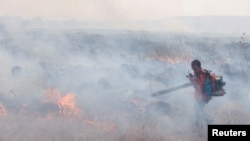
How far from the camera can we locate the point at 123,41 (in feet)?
82.9

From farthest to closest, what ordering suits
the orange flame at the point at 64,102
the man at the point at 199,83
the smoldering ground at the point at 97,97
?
the orange flame at the point at 64,102 < the smoldering ground at the point at 97,97 < the man at the point at 199,83

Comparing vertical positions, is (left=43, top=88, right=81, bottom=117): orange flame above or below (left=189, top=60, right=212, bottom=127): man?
below

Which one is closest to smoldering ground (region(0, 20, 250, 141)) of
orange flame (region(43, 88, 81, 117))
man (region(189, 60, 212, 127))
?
orange flame (region(43, 88, 81, 117))

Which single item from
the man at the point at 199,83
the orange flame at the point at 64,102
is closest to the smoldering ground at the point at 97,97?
the orange flame at the point at 64,102

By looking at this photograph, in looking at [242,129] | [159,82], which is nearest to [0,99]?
[159,82]

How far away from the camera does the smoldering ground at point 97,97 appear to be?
12031mm

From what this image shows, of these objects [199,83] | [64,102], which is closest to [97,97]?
[64,102]

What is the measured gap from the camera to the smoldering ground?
12.0 meters

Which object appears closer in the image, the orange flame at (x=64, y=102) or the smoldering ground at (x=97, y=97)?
the smoldering ground at (x=97, y=97)

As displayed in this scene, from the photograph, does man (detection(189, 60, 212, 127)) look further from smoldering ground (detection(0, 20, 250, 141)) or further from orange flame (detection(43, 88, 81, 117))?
orange flame (detection(43, 88, 81, 117))

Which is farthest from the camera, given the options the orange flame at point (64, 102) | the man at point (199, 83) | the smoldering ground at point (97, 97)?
the orange flame at point (64, 102)

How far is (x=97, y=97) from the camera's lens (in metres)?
14.1

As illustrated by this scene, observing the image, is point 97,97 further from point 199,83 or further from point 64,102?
point 199,83

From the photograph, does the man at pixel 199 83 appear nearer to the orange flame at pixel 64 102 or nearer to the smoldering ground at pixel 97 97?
the smoldering ground at pixel 97 97
